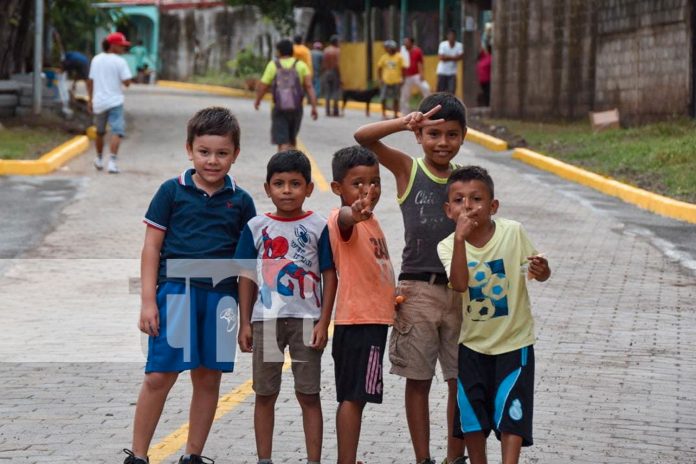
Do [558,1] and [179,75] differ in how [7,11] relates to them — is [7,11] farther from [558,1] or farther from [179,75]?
[179,75]

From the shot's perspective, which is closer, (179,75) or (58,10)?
(58,10)

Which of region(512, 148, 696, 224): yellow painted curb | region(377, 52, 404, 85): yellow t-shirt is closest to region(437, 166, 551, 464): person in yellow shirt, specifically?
region(512, 148, 696, 224): yellow painted curb

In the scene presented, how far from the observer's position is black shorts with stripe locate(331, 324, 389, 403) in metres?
5.63

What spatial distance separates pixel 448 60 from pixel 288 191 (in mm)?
24605

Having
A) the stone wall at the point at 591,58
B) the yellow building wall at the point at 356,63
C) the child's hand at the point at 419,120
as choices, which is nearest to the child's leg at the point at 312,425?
the child's hand at the point at 419,120

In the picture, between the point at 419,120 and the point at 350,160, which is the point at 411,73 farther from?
the point at 350,160

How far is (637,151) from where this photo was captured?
63.6 feet

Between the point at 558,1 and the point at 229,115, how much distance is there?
21222 mm

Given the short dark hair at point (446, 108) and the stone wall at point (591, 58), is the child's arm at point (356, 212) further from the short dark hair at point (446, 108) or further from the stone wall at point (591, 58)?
the stone wall at point (591, 58)

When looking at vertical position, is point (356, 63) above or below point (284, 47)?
above

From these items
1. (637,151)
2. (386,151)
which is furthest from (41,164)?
(386,151)

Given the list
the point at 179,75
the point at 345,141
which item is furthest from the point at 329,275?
the point at 179,75

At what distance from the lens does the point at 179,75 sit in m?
56.6

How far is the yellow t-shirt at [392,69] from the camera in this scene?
2825 centimetres
